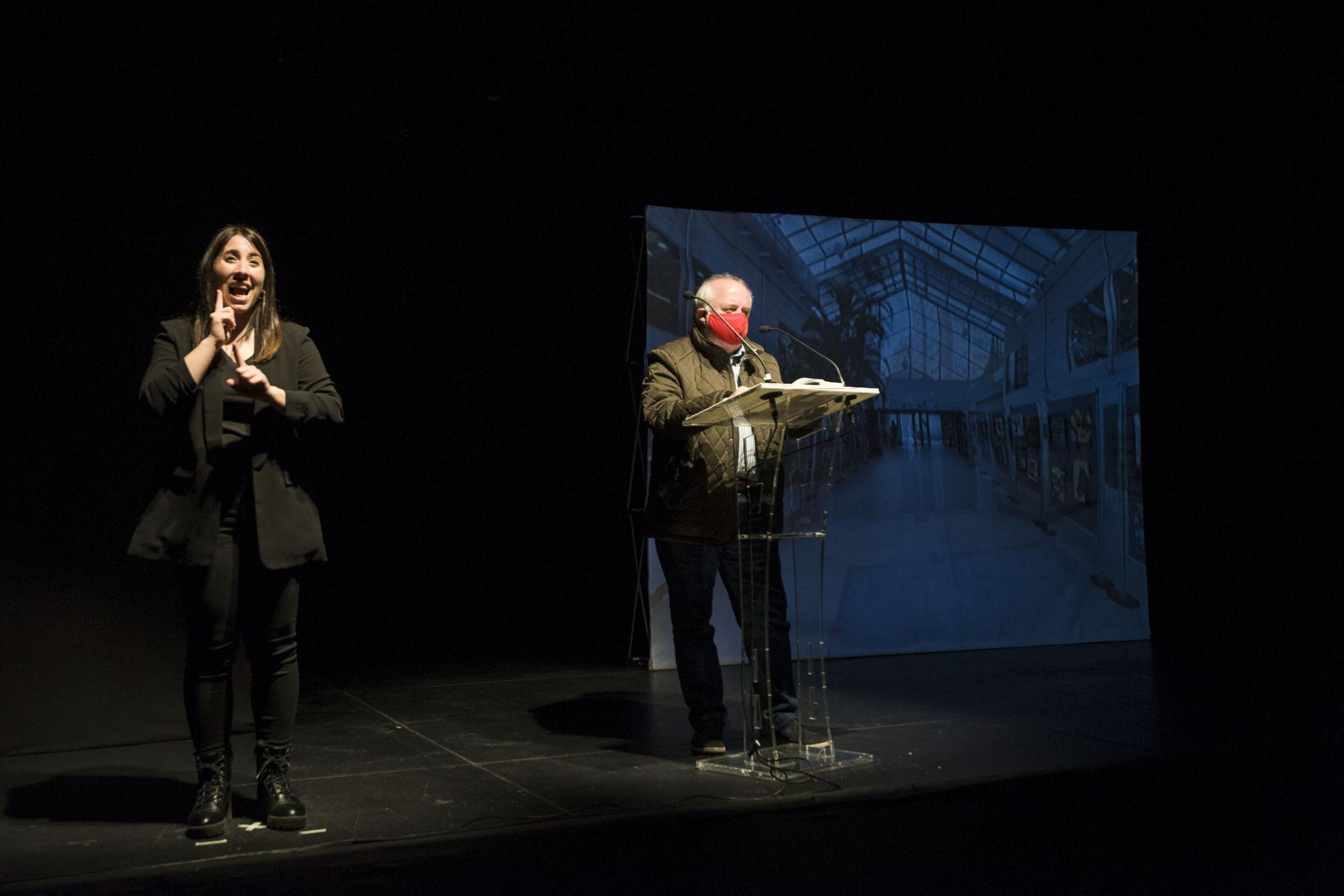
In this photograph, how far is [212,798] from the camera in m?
2.64

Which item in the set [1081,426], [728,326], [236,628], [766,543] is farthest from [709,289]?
[1081,426]

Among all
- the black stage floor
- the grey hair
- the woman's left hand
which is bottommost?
the black stage floor

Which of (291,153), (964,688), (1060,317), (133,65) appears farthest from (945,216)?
(133,65)

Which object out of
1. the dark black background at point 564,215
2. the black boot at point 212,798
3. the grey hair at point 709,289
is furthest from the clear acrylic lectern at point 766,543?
the dark black background at point 564,215

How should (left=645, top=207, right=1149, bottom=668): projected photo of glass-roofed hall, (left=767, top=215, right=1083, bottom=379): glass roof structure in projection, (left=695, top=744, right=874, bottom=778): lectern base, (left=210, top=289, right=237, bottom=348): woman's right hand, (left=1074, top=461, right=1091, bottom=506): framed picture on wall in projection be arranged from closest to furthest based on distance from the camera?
(left=210, top=289, right=237, bottom=348): woman's right hand < (left=695, top=744, right=874, bottom=778): lectern base < (left=645, top=207, right=1149, bottom=668): projected photo of glass-roofed hall < (left=767, top=215, right=1083, bottom=379): glass roof structure in projection < (left=1074, top=461, right=1091, bottom=506): framed picture on wall in projection

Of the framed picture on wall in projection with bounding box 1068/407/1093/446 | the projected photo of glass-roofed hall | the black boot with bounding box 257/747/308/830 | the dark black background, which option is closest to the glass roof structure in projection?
the projected photo of glass-roofed hall

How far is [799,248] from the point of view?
574cm

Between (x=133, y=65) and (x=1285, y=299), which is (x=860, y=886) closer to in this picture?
(x=133, y=65)

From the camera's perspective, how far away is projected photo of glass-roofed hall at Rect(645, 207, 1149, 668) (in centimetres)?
567

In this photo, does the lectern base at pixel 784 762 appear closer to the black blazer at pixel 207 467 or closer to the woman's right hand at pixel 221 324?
the black blazer at pixel 207 467

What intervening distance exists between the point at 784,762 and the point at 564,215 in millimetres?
4041

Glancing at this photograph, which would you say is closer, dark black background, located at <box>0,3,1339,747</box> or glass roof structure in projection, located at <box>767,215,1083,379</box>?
dark black background, located at <box>0,3,1339,747</box>

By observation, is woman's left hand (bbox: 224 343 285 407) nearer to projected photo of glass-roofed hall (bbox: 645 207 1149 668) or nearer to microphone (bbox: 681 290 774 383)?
microphone (bbox: 681 290 774 383)

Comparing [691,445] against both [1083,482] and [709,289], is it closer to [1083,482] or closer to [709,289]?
[709,289]
